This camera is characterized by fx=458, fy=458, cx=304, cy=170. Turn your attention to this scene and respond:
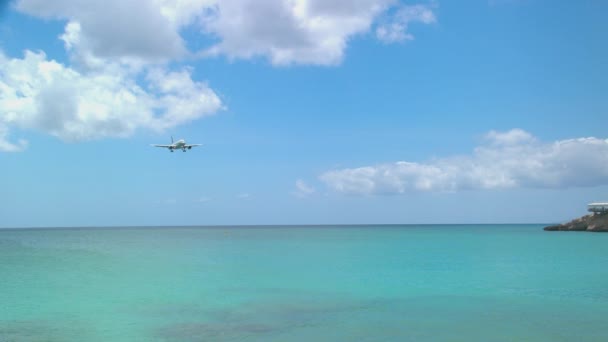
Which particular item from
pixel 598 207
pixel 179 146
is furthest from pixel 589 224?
pixel 179 146

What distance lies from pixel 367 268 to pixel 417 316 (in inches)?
806

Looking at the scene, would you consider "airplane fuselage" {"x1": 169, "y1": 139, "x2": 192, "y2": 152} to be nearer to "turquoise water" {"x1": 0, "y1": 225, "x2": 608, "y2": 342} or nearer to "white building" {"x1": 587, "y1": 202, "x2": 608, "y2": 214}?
"turquoise water" {"x1": 0, "y1": 225, "x2": 608, "y2": 342}

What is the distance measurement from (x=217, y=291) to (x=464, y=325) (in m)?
15.7

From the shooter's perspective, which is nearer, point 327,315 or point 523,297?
point 327,315

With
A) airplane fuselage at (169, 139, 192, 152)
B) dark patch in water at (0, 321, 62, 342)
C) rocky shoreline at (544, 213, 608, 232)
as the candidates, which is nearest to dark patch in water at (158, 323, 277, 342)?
dark patch in water at (0, 321, 62, 342)

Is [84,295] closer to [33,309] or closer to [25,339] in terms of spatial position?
[33,309]

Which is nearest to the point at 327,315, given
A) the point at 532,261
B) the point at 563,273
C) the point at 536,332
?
the point at 536,332

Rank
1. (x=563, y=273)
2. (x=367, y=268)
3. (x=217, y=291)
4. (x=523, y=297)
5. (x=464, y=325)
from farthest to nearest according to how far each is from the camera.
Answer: (x=367, y=268) < (x=563, y=273) < (x=217, y=291) < (x=523, y=297) < (x=464, y=325)

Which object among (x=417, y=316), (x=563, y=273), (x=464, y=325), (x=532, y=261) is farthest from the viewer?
(x=532, y=261)

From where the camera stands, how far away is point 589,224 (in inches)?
4747

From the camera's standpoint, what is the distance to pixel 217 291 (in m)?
29.3

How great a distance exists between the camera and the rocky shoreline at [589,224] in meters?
115

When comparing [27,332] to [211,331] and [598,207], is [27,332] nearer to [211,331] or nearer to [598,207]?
[211,331]

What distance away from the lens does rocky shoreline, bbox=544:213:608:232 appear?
115 metres
